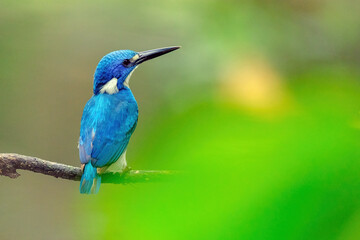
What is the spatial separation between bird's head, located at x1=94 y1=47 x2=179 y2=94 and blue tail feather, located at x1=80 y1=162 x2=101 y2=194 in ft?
0.82

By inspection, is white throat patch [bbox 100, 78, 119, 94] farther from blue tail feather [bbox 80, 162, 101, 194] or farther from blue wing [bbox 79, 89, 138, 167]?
blue tail feather [bbox 80, 162, 101, 194]

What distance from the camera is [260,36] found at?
124cm

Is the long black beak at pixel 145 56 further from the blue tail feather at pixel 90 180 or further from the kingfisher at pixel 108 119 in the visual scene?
the blue tail feather at pixel 90 180

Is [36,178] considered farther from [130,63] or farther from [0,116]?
[130,63]

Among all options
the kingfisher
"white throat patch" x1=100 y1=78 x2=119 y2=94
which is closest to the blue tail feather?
the kingfisher

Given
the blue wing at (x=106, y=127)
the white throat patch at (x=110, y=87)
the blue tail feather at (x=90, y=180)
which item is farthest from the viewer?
the white throat patch at (x=110, y=87)

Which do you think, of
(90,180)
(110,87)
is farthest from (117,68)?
(90,180)

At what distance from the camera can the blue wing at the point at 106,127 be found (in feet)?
1.90

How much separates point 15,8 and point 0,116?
650 mm

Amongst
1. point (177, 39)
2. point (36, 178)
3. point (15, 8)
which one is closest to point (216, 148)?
point (36, 178)

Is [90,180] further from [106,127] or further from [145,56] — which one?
[145,56]

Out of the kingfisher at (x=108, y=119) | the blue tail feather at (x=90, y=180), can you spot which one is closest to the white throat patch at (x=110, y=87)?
the kingfisher at (x=108, y=119)

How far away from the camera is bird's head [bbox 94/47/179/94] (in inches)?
30.5

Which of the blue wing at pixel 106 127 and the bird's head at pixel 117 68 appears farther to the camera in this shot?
the bird's head at pixel 117 68
